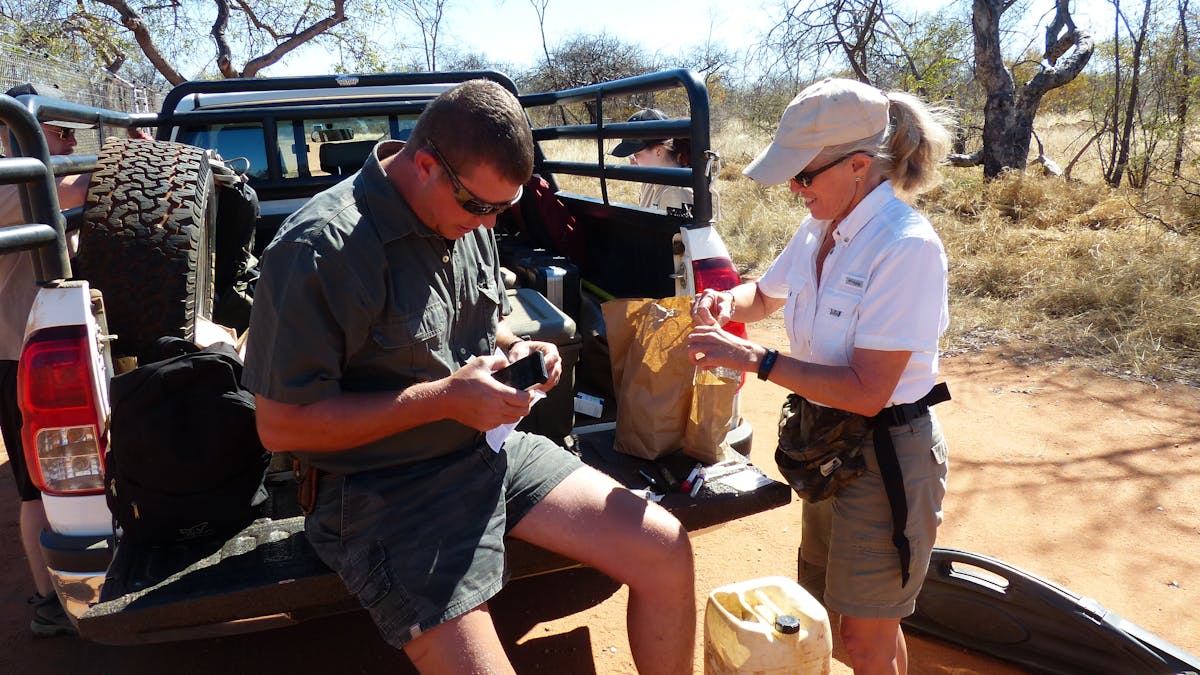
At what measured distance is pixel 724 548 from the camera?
3582mm

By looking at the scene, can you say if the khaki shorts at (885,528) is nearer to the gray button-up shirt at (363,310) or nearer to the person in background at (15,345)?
the gray button-up shirt at (363,310)

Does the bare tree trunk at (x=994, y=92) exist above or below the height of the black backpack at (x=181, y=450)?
above

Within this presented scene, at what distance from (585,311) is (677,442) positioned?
112 centimetres

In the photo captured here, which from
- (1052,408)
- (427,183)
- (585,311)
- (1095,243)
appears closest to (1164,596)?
(1052,408)

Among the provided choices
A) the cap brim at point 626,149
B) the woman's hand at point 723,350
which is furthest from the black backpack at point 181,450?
the cap brim at point 626,149

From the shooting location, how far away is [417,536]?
1.92 m

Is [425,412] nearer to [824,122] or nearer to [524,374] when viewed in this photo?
[524,374]

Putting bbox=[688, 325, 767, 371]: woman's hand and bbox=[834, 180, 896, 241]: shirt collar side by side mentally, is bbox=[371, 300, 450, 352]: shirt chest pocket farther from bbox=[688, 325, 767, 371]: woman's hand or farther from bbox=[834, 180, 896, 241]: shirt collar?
bbox=[834, 180, 896, 241]: shirt collar

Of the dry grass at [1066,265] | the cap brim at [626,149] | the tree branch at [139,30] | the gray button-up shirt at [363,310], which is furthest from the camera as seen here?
the tree branch at [139,30]

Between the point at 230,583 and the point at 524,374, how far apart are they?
0.90 meters

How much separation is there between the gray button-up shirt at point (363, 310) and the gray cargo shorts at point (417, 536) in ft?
0.20

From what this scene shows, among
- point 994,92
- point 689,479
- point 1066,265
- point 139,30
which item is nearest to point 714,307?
point 689,479

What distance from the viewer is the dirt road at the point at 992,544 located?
9.37 ft

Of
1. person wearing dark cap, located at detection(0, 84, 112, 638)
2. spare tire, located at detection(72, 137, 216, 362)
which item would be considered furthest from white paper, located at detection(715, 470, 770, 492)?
person wearing dark cap, located at detection(0, 84, 112, 638)
